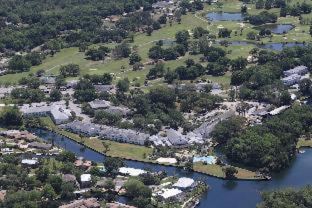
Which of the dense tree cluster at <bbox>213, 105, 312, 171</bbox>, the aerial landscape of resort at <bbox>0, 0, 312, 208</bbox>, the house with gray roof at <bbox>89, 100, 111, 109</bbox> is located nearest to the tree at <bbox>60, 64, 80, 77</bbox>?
the aerial landscape of resort at <bbox>0, 0, 312, 208</bbox>

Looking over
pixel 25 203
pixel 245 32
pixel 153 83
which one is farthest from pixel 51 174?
pixel 245 32

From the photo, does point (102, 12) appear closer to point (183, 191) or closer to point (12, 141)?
point (12, 141)

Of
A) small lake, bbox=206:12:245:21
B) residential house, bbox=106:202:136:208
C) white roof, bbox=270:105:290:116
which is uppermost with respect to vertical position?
residential house, bbox=106:202:136:208

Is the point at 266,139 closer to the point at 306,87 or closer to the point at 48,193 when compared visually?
the point at 306,87

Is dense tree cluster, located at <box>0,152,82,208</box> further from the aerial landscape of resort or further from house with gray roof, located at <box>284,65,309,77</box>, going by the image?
house with gray roof, located at <box>284,65,309,77</box>

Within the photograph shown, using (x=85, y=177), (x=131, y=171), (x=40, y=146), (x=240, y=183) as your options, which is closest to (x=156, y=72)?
(x=40, y=146)
